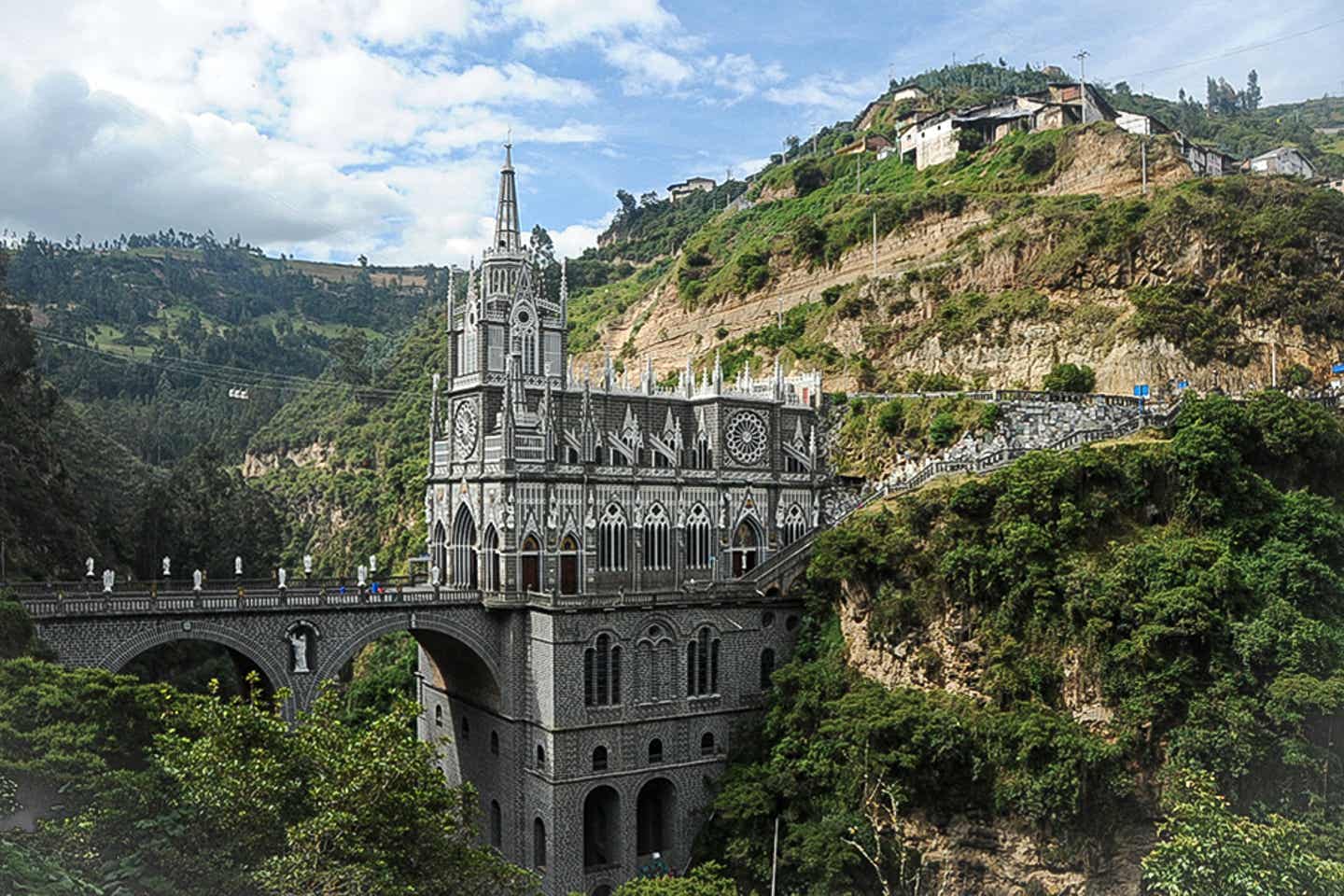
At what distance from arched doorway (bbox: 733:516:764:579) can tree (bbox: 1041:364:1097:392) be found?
55.1 ft

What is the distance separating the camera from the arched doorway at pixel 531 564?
38.6 meters

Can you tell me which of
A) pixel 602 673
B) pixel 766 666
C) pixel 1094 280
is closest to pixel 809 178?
pixel 1094 280

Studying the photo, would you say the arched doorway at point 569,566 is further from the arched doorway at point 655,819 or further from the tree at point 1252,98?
the tree at point 1252,98

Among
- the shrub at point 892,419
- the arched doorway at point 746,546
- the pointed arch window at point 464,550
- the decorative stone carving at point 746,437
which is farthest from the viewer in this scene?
the shrub at point 892,419

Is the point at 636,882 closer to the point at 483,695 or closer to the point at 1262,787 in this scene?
the point at 483,695

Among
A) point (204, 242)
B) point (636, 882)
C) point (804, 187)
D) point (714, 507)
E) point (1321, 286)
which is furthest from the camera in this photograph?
point (204, 242)

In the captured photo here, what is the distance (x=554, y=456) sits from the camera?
39719mm

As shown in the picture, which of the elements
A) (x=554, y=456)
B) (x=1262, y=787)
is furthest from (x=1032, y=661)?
(x=554, y=456)

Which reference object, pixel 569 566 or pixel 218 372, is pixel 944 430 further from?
A: pixel 218 372

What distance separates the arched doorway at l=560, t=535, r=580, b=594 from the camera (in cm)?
3972

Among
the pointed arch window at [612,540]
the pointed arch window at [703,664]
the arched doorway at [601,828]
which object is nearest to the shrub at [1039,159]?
the pointed arch window at [612,540]

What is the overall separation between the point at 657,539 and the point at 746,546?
181 inches

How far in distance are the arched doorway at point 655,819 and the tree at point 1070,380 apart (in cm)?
2669

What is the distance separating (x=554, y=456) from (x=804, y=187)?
6728 cm
